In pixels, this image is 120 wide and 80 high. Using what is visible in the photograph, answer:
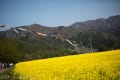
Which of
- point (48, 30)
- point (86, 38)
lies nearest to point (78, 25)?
point (48, 30)

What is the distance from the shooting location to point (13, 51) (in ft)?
161

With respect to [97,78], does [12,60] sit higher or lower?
lower

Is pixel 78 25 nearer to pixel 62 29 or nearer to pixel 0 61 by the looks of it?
pixel 62 29

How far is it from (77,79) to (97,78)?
2.74ft

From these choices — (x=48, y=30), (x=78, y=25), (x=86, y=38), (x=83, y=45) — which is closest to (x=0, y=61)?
(x=83, y=45)

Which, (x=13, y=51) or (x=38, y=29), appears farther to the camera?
(x=38, y=29)

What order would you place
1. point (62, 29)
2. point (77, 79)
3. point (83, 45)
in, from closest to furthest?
point (77, 79), point (83, 45), point (62, 29)

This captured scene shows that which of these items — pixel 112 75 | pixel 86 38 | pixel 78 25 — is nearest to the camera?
pixel 112 75

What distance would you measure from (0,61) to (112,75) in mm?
44549

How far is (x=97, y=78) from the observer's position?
A: 644 centimetres

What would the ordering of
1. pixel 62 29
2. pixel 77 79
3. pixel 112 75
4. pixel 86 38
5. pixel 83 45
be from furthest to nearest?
pixel 62 29 < pixel 86 38 < pixel 83 45 < pixel 77 79 < pixel 112 75

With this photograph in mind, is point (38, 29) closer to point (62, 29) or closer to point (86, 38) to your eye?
point (62, 29)

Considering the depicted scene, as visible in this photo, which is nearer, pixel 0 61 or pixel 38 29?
pixel 0 61

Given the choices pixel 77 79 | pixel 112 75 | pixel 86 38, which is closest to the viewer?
pixel 112 75
